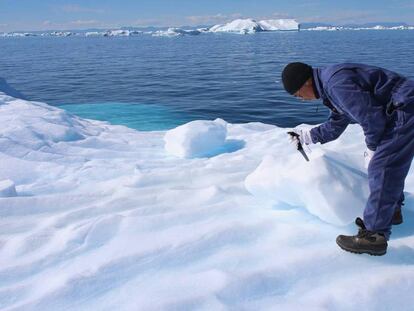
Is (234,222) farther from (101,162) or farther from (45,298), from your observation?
(101,162)

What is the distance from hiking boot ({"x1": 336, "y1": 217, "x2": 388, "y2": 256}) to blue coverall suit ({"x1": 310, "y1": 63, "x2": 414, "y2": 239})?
4 centimetres

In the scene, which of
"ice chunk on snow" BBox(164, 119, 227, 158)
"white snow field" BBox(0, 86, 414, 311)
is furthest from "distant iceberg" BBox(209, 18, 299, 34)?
"white snow field" BBox(0, 86, 414, 311)

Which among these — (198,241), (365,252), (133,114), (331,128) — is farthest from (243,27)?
(365,252)

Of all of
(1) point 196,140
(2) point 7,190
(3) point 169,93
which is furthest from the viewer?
(3) point 169,93

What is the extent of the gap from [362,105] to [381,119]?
0.44 feet

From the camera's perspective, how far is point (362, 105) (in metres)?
2.09

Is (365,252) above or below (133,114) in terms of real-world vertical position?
above

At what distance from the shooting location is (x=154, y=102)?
1235cm

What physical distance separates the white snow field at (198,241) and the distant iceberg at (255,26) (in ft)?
294

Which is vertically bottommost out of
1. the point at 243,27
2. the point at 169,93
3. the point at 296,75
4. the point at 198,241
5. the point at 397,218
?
the point at 169,93

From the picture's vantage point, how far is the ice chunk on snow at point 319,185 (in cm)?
249

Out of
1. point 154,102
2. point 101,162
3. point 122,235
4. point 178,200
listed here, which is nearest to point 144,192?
point 178,200

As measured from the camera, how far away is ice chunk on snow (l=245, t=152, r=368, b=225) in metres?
2.49

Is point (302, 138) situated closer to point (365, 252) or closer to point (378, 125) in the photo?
point (378, 125)
